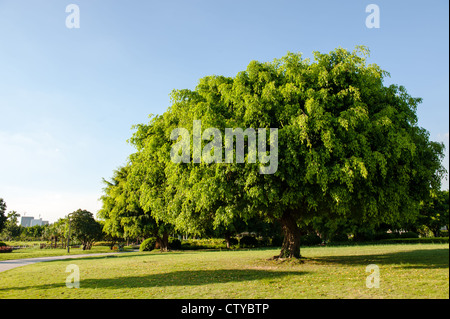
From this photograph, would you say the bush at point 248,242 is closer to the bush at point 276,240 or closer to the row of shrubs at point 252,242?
the row of shrubs at point 252,242

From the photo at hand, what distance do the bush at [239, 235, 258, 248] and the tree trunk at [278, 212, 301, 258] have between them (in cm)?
2319

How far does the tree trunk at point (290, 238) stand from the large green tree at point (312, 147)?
2.44 metres

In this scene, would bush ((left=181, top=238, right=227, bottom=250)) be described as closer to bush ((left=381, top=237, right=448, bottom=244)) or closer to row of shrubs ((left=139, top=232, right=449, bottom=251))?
row of shrubs ((left=139, top=232, right=449, bottom=251))

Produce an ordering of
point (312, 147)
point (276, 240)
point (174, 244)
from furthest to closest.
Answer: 1. point (276, 240)
2. point (174, 244)
3. point (312, 147)

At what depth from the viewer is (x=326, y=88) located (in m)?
15.5

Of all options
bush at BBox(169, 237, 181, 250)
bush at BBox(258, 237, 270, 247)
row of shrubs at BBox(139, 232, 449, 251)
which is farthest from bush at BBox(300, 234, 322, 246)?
bush at BBox(169, 237, 181, 250)

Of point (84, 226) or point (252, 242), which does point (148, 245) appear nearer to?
point (252, 242)

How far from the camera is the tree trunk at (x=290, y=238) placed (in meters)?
18.7

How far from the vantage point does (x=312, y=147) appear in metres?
14.5

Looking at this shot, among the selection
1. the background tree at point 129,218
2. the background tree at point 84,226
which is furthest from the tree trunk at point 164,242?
the background tree at point 84,226

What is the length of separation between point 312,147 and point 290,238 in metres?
6.85

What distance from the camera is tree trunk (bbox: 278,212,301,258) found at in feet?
61.3

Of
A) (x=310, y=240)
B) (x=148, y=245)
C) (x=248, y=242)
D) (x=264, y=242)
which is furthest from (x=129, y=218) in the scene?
(x=310, y=240)
